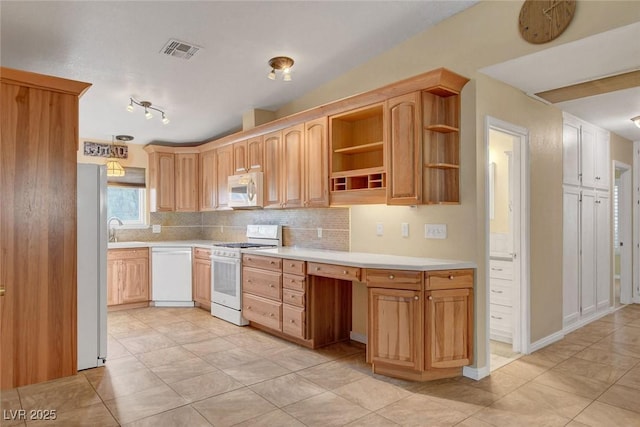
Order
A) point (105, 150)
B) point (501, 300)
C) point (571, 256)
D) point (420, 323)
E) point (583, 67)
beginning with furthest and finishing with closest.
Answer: point (105, 150), point (571, 256), point (501, 300), point (583, 67), point (420, 323)

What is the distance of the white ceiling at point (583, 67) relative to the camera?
268cm

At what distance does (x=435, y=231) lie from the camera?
339 centimetres

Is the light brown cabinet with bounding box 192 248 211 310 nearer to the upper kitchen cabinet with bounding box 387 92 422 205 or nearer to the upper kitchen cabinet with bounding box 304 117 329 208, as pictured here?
the upper kitchen cabinet with bounding box 304 117 329 208

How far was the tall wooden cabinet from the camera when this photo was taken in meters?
2.90

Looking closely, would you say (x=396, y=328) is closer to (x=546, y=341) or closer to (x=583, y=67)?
(x=546, y=341)

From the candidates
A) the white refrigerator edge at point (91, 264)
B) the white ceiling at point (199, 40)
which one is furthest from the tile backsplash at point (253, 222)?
the white refrigerator edge at point (91, 264)

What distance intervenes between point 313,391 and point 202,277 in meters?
3.01

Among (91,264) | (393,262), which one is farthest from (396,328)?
(91,264)

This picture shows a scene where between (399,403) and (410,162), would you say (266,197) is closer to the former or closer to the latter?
(410,162)

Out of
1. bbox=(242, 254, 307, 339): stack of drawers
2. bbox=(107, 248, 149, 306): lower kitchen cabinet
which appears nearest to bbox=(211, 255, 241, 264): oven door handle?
bbox=(242, 254, 307, 339): stack of drawers

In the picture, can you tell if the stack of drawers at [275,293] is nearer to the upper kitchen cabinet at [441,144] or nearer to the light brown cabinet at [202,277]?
the light brown cabinet at [202,277]

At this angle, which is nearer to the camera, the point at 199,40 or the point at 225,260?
the point at 199,40

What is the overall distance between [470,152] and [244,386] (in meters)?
2.53

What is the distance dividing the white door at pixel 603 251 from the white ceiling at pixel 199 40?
345 centimetres
